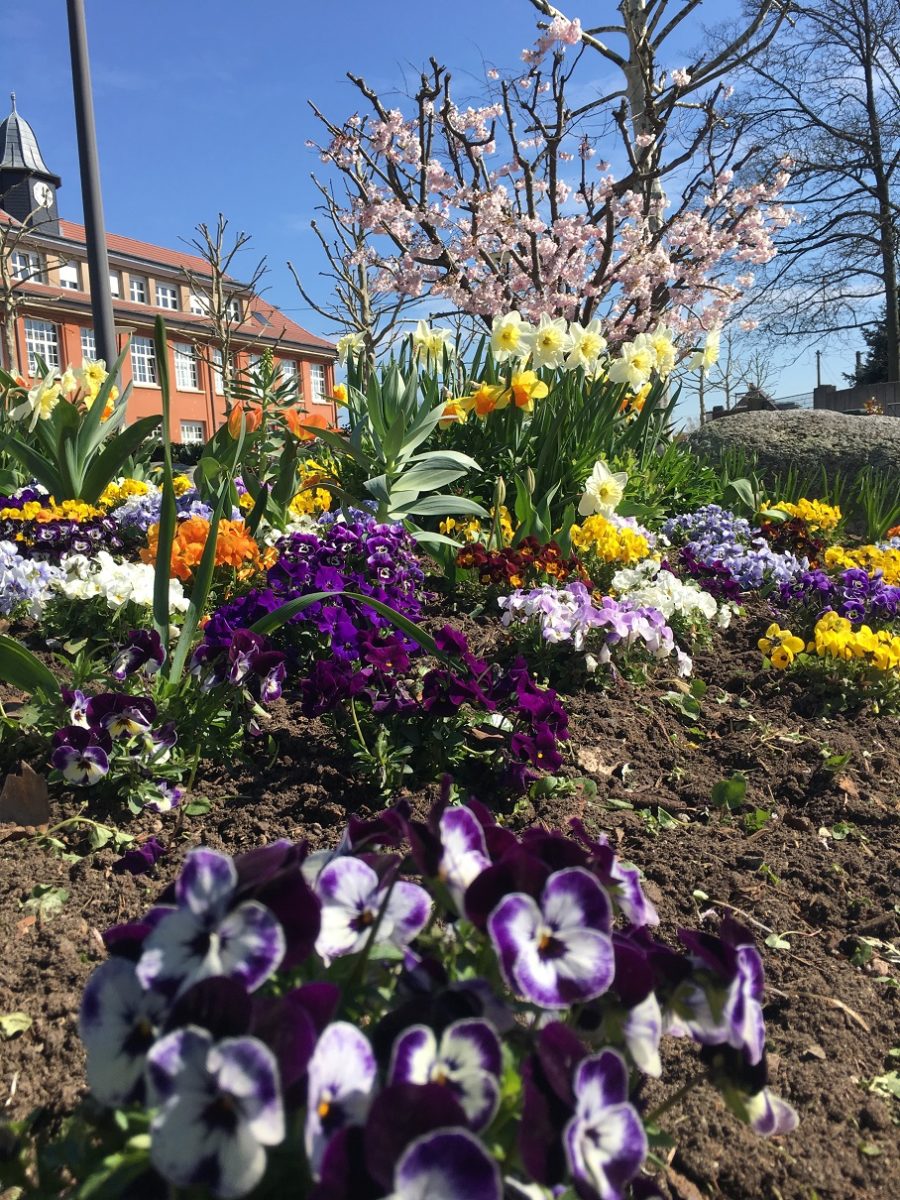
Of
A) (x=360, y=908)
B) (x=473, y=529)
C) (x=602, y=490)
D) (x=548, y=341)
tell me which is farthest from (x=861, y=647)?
(x=360, y=908)

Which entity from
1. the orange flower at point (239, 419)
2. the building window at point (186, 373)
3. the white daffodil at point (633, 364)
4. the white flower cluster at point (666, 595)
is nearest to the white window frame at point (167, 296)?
the building window at point (186, 373)

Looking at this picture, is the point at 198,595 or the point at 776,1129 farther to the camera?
the point at 198,595

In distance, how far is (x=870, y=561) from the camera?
462cm

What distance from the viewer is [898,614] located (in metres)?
3.75

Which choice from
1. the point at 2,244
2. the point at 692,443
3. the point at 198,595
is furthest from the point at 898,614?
the point at 2,244

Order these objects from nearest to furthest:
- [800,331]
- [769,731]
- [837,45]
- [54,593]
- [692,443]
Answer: [769,731] → [54,593] → [692,443] → [837,45] → [800,331]

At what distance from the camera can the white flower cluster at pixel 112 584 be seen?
2967 mm

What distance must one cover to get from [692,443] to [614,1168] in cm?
861

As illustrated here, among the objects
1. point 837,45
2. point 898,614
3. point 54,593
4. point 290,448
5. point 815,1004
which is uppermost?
point 837,45

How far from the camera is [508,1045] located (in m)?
0.81

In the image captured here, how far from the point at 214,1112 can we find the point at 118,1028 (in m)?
0.15

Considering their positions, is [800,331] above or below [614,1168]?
above

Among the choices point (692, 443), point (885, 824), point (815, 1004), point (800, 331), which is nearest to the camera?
point (815, 1004)

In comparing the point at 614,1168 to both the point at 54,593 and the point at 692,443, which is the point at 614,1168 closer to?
the point at 54,593
